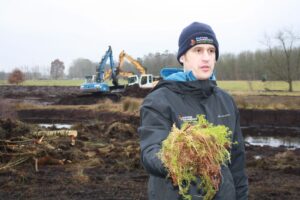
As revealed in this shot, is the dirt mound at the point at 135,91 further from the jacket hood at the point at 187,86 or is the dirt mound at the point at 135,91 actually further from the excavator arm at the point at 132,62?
the jacket hood at the point at 187,86

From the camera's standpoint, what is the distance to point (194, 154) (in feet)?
6.08

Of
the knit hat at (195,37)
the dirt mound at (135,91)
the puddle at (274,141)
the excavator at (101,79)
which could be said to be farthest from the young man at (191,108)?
the excavator at (101,79)

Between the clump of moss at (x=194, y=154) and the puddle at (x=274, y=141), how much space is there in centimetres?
1534

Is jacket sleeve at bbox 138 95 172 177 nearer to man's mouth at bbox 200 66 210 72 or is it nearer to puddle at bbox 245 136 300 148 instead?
man's mouth at bbox 200 66 210 72

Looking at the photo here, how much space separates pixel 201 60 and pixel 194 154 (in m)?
0.76

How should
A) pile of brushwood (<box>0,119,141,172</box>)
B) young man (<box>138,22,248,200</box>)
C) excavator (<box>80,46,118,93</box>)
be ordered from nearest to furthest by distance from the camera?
young man (<box>138,22,248,200</box>), pile of brushwood (<box>0,119,141,172</box>), excavator (<box>80,46,118,93</box>)

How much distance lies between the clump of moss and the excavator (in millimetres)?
31190

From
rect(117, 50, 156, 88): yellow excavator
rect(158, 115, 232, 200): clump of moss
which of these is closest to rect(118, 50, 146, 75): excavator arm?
rect(117, 50, 156, 88): yellow excavator

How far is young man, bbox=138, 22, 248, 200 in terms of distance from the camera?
2.17m

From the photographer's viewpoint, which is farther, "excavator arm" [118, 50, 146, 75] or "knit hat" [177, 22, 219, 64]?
"excavator arm" [118, 50, 146, 75]

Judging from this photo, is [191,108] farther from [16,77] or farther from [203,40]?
[16,77]

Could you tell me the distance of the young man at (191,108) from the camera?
217 cm

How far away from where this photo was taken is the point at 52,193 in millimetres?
7395

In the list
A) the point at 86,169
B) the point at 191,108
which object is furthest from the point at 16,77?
the point at 191,108
